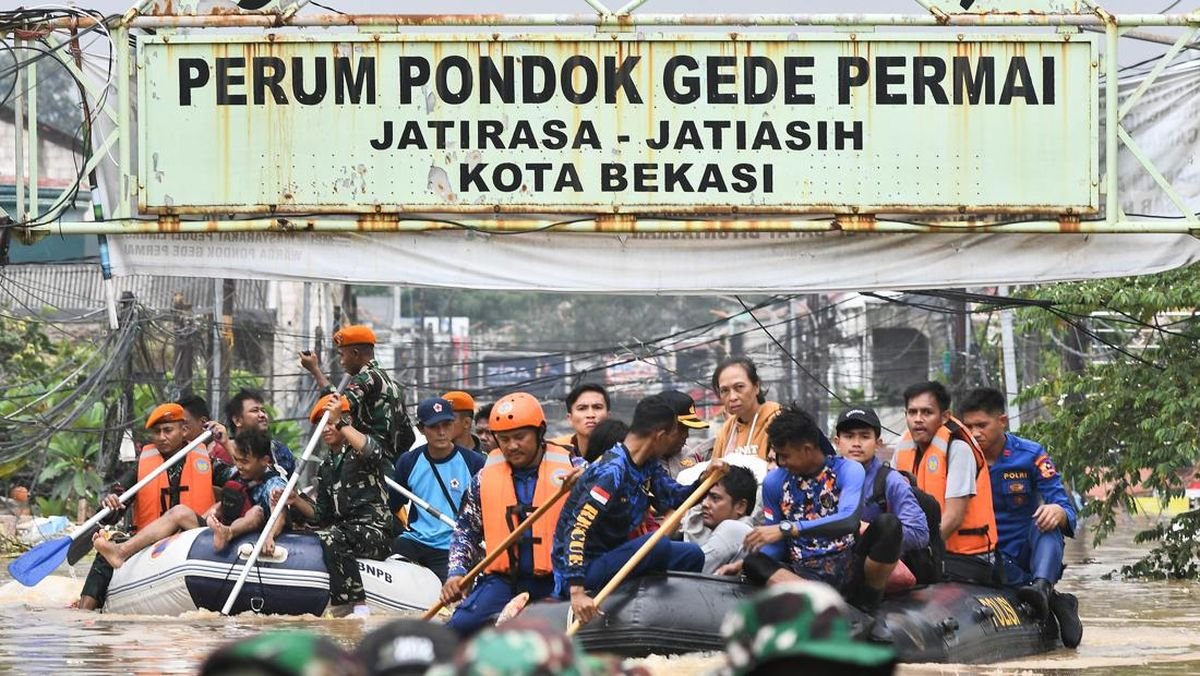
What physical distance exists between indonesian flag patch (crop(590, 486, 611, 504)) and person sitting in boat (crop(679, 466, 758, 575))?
104 cm

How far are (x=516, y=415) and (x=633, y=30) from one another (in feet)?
7.88

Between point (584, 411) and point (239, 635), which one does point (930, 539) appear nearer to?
point (584, 411)

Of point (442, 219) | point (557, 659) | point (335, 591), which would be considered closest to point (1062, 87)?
point (442, 219)

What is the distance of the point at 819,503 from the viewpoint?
9391mm

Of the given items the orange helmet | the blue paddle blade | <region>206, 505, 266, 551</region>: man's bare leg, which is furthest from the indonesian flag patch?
the blue paddle blade

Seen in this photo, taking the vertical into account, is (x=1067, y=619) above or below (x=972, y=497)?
below

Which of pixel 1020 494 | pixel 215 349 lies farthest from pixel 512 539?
pixel 215 349

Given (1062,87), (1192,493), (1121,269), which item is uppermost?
(1062,87)

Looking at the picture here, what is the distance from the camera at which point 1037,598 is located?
1094 cm

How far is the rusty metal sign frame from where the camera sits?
10.8 meters

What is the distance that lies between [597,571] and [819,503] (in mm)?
1056

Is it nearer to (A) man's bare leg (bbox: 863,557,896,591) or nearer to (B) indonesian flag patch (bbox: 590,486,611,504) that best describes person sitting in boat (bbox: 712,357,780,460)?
(A) man's bare leg (bbox: 863,557,896,591)

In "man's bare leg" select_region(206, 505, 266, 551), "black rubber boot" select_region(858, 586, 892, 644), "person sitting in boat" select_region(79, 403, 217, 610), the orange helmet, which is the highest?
the orange helmet

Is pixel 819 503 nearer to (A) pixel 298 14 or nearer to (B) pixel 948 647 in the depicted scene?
(B) pixel 948 647
